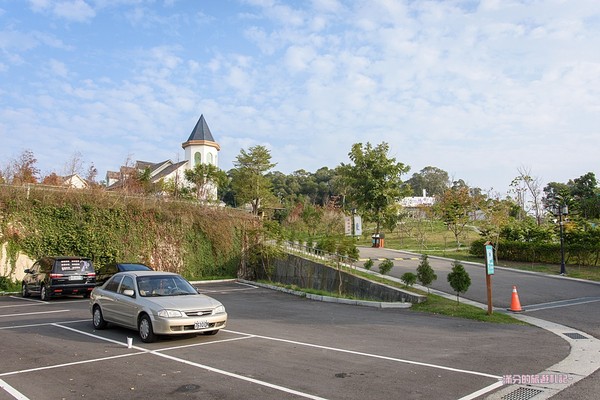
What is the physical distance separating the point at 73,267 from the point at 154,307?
10378mm

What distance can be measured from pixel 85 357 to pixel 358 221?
70.6ft

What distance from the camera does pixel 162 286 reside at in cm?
1088

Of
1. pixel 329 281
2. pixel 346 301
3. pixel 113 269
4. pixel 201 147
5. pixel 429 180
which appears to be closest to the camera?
pixel 346 301

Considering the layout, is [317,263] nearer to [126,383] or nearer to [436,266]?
[436,266]

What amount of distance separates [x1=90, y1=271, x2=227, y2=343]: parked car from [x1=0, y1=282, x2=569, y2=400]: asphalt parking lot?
0.33 metres

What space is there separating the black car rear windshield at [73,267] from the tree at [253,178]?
30646 millimetres

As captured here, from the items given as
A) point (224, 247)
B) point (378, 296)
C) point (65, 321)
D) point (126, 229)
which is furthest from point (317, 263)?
point (65, 321)

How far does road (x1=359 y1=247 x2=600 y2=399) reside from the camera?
11630mm

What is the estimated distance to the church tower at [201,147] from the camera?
70750mm

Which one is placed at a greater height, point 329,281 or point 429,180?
point 429,180

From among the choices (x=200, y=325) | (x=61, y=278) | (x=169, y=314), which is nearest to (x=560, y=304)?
(x=200, y=325)

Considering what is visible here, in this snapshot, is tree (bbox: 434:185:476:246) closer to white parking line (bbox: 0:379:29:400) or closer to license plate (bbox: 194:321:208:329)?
license plate (bbox: 194:321:208:329)

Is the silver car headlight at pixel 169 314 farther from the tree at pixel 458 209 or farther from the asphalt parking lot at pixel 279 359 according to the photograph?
the tree at pixel 458 209

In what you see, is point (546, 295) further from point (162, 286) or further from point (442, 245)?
point (442, 245)
